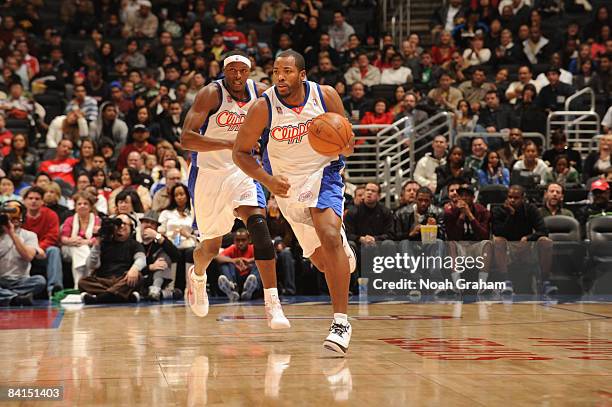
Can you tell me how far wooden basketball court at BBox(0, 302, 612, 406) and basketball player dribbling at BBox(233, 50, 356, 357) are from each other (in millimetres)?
809

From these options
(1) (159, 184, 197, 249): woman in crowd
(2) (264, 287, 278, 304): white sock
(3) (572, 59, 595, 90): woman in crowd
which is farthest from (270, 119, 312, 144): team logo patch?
(3) (572, 59, 595, 90): woman in crowd

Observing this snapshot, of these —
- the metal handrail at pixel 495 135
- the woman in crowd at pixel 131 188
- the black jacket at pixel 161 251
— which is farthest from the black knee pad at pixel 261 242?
the metal handrail at pixel 495 135

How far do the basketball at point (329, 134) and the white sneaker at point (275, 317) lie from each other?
1.21 metres

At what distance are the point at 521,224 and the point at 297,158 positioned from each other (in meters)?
5.95

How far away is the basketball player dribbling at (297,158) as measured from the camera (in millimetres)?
6480

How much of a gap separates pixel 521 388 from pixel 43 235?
8.47 m

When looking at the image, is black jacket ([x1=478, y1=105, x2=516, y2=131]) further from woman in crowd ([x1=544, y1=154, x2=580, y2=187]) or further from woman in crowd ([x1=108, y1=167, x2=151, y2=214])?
woman in crowd ([x1=108, y1=167, x2=151, y2=214])

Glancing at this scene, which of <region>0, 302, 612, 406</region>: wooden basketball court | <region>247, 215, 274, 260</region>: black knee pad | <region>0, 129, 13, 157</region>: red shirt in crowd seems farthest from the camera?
<region>0, 129, 13, 157</region>: red shirt in crowd

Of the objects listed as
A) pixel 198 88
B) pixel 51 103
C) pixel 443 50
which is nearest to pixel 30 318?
pixel 198 88

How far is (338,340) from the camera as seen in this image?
6.09 meters

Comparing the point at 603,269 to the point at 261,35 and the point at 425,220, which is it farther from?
the point at 261,35

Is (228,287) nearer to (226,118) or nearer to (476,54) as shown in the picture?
(226,118)

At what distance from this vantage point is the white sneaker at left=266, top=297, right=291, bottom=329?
690 cm

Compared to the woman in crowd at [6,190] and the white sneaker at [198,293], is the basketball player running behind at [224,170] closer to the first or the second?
the white sneaker at [198,293]
